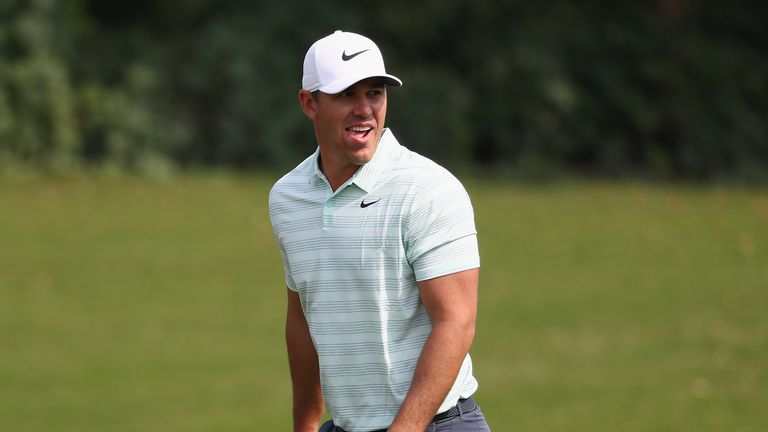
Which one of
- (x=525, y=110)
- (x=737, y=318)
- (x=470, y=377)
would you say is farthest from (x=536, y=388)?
(x=525, y=110)

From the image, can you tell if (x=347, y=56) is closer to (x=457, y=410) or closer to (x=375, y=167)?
(x=375, y=167)

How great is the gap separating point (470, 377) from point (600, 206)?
44.2 ft

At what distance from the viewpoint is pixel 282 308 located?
12.5m

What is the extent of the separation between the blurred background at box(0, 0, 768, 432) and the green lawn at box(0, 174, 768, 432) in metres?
0.04

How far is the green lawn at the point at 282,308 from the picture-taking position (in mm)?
9375

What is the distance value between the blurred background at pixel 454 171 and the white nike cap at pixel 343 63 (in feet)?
18.4

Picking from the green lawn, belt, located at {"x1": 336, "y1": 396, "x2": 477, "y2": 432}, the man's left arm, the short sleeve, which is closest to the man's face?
the short sleeve

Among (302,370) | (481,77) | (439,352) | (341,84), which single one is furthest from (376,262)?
(481,77)

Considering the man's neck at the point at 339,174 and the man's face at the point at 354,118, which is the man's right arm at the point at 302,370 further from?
the man's face at the point at 354,118

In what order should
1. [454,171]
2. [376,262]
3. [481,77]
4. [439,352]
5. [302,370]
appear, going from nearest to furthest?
1. [439,352]
2. [376,262]
3. [302,370]
4. [454,171]
5. [481,77]

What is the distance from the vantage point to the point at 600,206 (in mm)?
16891

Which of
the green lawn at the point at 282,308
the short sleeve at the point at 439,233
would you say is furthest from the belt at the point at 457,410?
the green lawn at the point at 282,308

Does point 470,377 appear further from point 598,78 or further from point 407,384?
point 598,78

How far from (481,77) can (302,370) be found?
19413 mm
